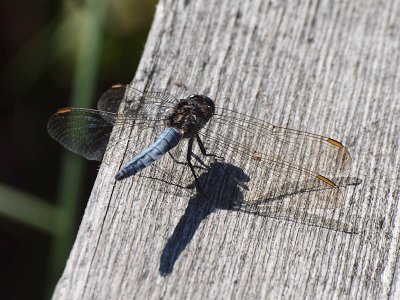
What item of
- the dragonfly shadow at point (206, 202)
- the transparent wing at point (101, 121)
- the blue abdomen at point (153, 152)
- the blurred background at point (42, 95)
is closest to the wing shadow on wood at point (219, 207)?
the dragonfly shadow at point (206, 202)

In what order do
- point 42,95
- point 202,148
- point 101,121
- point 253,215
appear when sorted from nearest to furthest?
point 253,215 < point 202,148 < point 101,121 < point 42,95

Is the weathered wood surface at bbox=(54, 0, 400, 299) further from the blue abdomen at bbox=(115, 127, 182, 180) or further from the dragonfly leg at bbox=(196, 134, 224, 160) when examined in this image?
the dragonfly leg at bbox=(196, 134, 224, 160)

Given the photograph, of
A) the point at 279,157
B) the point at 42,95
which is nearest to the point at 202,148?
the point at 279,157

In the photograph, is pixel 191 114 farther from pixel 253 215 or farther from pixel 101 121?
pixel 253 215

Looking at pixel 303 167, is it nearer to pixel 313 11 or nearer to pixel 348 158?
pixel 348 158

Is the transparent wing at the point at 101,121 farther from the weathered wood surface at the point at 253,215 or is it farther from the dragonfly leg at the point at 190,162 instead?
the dragonfly leg at the point at 190,162

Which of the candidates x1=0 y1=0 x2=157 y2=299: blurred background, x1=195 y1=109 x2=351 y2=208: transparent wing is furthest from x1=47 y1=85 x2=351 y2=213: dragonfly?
x1=0 y1=0 x2=157 y2=299: blurred background
